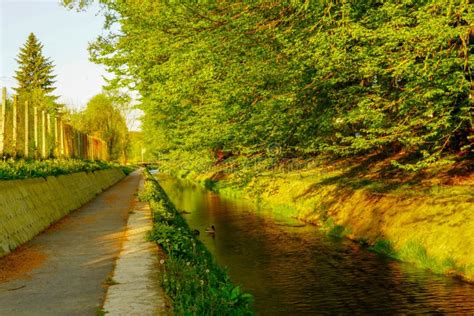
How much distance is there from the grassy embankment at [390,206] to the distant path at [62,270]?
26.1 ft

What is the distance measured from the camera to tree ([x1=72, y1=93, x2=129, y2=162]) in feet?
253

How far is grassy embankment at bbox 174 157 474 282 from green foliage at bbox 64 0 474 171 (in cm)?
140

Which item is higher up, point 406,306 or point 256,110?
point 256,110

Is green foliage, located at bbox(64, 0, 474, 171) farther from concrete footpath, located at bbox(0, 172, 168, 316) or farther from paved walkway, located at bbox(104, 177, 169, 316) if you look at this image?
paved walkway, located at bbox(104, 177, 169, 316)

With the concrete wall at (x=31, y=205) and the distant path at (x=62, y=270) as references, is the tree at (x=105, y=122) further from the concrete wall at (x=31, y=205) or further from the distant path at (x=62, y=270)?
the distant path at (x=62, y=270)

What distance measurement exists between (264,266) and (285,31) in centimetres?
659

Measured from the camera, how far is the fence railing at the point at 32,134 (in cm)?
1812

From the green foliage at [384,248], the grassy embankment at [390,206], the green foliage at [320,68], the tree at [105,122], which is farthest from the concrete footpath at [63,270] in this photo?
the tree at [105,122]

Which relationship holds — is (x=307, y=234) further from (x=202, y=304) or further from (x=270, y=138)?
(x=202, y=304)

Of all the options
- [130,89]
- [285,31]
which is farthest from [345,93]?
[130,89]

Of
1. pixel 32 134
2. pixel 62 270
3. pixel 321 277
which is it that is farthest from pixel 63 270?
pixel 32 134

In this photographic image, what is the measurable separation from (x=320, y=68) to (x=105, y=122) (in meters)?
69.5

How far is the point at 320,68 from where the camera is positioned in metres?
13.7

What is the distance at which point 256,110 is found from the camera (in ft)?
53.2
